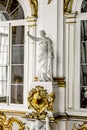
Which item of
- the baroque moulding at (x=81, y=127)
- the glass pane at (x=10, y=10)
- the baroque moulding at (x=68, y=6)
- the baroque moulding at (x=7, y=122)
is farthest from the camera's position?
the glass pane at (x=10, y=10)

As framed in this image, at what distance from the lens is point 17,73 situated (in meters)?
5.92

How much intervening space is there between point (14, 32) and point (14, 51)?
37cm

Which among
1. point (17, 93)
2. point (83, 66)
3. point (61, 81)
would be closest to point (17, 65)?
point (17, 93)

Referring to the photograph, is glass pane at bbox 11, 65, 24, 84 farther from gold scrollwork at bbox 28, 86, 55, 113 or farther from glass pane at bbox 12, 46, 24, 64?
gold scrollwork at bbox 28, 86, 55, 113

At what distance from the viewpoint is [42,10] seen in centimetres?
551

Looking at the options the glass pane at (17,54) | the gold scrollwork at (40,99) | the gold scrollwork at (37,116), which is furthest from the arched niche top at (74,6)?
the gold scrollwork at (37,116)

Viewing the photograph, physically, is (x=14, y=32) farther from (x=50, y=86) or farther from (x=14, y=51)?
(x=50, y=86)

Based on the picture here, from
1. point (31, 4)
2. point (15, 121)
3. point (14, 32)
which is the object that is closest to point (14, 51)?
point (14, 32)

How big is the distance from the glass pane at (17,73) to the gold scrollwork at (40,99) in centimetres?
80

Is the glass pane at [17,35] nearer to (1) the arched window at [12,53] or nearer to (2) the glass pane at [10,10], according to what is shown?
(1) the arched window at [12,53]

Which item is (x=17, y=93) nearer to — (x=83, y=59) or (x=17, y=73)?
(x=17, y=73)

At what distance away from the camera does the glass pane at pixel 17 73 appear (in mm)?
5871

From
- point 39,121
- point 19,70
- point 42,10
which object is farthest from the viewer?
point 19,70

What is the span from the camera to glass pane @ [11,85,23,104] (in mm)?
5855
